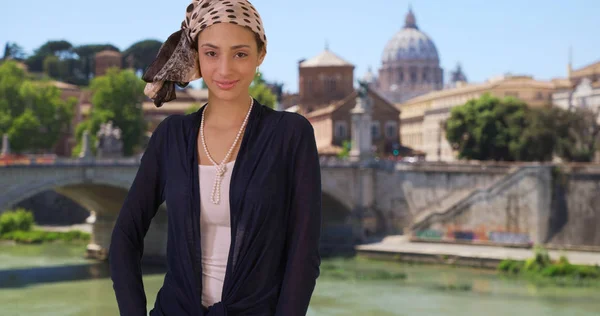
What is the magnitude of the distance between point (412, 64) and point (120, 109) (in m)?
56.0

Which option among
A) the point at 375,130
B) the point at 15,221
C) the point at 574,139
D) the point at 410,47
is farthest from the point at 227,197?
the point at 410,47

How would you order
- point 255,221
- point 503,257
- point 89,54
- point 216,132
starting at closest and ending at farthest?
1. point 255,221
2. point 216,132
3. point 503,257
4. point 89,54

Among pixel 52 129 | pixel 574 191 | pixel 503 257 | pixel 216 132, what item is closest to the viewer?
pixel 216 132

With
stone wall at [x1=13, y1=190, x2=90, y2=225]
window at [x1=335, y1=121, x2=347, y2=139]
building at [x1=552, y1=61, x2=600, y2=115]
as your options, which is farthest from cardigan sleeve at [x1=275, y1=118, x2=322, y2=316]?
window at [x1=335, y1=121, x2=347, y2=139]

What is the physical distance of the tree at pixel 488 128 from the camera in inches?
1366

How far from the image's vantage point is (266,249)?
2.23m

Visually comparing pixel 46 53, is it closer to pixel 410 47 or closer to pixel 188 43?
pixel 410 47

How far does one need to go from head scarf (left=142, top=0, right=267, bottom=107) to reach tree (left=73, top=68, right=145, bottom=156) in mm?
36472

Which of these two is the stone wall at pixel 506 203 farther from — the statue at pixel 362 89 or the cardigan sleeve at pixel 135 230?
the cardigan sleeve at pixel 135 230

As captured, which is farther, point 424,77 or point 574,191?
point 424,77

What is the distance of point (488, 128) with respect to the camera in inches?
1391

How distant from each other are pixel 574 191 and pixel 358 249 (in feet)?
18.5

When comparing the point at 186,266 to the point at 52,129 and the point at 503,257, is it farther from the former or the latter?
the point at 52,129

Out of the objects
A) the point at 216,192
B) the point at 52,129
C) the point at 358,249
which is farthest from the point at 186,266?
the point at 52,129
